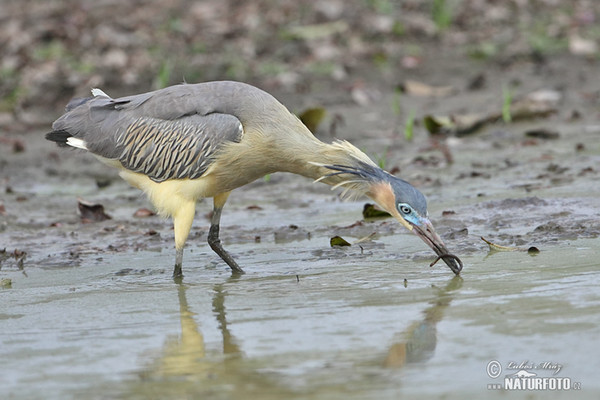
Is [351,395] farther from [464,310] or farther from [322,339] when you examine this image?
[464,310]

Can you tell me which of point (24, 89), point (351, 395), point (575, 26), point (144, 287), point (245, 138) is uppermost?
point (575, 26)

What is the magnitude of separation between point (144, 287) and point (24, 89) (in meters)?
7.20

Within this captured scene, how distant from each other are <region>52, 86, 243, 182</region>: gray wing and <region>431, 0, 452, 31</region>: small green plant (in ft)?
26.7

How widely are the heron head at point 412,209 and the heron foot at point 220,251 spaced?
1.13m

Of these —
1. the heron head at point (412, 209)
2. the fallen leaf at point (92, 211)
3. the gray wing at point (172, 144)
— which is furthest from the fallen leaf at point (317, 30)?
the heron head at point (412, 209)

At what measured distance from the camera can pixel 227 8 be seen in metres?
15.1

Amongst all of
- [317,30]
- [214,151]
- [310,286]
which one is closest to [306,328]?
[310,286]

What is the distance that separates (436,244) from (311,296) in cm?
96

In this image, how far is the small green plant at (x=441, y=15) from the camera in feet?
48.2

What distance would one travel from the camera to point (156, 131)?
283 inches

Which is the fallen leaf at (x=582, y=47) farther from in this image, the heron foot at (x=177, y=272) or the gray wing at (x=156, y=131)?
the heron foot at (x=177, y=272)

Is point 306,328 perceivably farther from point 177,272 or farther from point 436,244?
point 177,272

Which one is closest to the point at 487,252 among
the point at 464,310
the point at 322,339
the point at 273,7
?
the point at 464,310

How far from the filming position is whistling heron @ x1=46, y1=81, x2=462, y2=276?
638 cm
